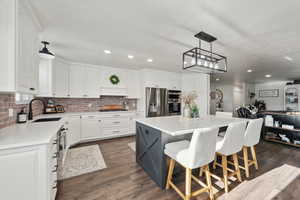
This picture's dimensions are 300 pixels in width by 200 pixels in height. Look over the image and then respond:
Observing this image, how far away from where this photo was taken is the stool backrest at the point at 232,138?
61.0 inches

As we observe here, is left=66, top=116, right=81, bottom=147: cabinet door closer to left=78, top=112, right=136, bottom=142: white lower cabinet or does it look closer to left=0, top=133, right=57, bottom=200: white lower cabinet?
left=78, top=112, right=136, bottom=142: white lower cabinet

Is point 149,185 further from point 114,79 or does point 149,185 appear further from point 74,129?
point 114,79

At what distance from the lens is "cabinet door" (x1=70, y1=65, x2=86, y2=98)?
3.53 metres

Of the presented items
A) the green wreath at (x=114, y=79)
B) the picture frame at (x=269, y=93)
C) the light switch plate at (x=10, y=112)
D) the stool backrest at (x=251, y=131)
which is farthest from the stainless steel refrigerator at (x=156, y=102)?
the picture frame at (x=269, y=93)

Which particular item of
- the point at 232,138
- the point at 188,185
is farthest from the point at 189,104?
the point at 188,185

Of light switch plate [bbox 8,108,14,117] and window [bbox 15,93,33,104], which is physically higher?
window [bbox 15,93,33,104]

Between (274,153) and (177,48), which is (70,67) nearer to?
(177,48)

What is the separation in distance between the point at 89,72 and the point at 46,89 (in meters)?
1.28

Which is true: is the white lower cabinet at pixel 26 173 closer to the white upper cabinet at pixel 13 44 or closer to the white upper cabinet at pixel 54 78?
the white upper cabinet at pixel 13 44

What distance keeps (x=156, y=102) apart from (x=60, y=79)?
2953mm

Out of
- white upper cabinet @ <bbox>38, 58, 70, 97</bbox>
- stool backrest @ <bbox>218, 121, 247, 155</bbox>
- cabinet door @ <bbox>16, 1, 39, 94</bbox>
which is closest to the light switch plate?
cabinet door @ <bbox>16, 1, 39, 94</bbox>

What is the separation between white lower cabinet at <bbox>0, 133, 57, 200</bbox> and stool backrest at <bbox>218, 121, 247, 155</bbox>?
2.03 meters

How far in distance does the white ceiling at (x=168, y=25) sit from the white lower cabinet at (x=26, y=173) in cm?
165

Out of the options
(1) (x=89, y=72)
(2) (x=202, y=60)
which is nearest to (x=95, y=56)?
(1) (x=89, y=72)
